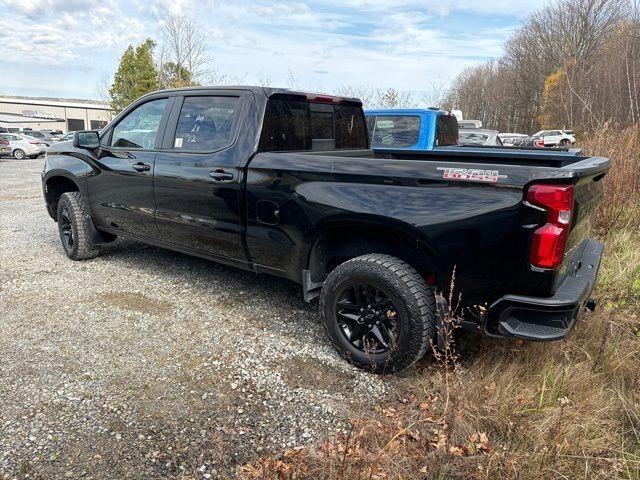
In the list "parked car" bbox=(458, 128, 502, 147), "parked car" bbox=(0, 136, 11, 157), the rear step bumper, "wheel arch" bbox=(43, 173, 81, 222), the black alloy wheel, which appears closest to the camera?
the rear step bumper

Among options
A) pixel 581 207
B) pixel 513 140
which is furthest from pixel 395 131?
pixel 513 140

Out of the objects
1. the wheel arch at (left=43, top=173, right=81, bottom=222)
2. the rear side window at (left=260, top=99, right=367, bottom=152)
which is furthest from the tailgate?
the wheel arch at (left=43, top=173, right=81, bottom=222)

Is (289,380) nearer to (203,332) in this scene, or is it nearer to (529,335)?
(203,332)

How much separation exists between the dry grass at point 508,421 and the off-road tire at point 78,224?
3.91 m

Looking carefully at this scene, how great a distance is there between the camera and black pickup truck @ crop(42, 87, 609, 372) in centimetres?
260

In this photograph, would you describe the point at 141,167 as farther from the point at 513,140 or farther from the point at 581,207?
the point at 513,140

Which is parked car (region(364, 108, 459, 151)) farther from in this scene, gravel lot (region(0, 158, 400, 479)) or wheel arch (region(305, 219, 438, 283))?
wheel arch (region(305, 219, 438, 283))

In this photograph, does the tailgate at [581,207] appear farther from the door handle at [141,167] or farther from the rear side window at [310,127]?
the door handle at [141,167]

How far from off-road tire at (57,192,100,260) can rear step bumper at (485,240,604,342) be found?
4.37 meters

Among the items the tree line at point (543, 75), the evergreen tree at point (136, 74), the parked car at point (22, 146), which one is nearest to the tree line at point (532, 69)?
the tree line at point (543, 75)

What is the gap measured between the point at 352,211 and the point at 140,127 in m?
2.63

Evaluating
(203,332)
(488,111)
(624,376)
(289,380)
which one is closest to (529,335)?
(624,376)

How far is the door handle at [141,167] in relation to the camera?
4.38 meters

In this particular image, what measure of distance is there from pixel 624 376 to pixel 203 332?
2.90 metres
